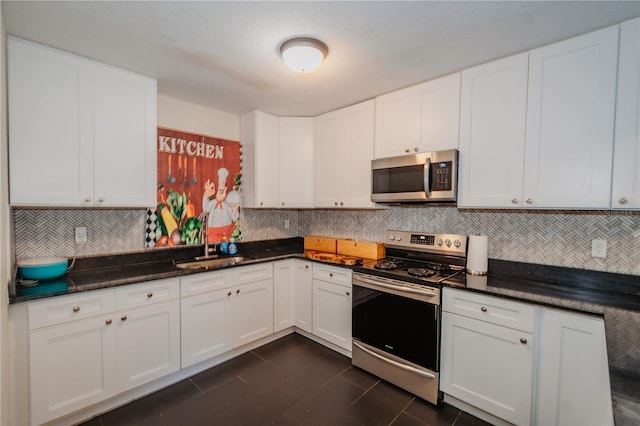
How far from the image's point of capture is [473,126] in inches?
81.3

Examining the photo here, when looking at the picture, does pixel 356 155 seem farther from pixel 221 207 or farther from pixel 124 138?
pixel 124 138

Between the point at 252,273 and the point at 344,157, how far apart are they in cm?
147

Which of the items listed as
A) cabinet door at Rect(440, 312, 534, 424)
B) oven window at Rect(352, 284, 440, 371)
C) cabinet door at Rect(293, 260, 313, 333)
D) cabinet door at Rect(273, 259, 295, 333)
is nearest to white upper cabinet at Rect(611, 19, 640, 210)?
cabinet door at Rect(440, 312, 534, 424)

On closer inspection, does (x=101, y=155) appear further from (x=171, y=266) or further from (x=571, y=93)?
(x=571, y=93)

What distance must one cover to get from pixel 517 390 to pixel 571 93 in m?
1.81

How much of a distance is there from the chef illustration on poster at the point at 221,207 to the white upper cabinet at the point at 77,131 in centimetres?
70

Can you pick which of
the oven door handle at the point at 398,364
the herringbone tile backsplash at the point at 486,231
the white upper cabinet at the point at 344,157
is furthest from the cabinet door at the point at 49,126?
the oven door handle at the point at 398,364

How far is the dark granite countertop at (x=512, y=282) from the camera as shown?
1587 mm

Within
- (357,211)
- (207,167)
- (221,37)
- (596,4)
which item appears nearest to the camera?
(596,4)

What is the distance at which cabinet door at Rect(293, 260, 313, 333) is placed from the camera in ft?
9.48

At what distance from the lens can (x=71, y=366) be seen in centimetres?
175

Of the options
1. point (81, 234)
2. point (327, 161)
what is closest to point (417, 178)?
point (327, 161)

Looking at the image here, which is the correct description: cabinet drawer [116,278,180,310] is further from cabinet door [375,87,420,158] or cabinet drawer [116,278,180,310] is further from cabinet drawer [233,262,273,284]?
cabinet door [375,87,420,158]

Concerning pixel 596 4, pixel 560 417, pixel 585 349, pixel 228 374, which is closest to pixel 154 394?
pixel 228 374
